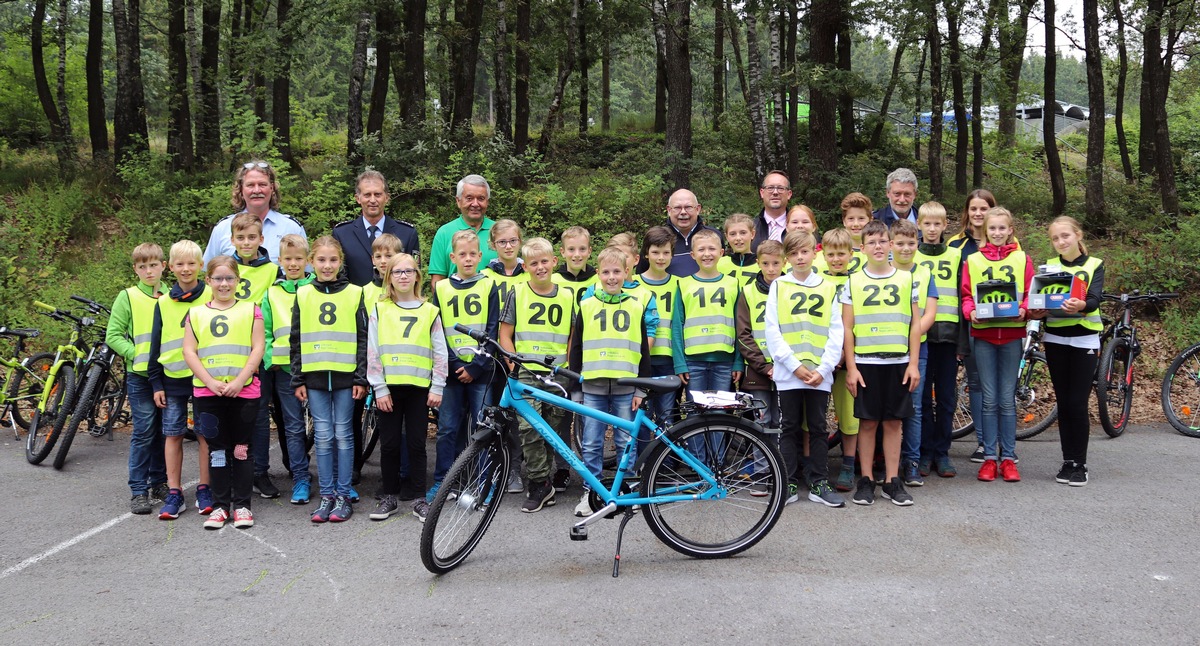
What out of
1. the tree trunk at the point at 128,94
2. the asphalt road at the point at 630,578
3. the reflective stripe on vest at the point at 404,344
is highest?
the tree trunk at the point at 128,94

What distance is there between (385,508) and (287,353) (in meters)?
1.33

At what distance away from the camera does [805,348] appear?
614cm

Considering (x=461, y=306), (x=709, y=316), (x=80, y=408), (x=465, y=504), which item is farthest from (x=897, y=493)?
(x=80, y=408)

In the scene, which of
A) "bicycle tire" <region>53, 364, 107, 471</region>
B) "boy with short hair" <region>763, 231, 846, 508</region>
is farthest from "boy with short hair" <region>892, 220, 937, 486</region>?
"bicycle tire" <region>53, 364, 107, 471</region>

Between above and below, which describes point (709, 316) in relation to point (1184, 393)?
above

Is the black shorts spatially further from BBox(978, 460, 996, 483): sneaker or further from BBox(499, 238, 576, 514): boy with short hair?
BBox(499, 238, 576, 514): boy with short hair

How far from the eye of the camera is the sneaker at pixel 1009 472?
6.76 meters

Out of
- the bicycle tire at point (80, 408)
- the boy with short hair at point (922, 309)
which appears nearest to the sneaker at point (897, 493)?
the boy with short hair at point (922, 309)

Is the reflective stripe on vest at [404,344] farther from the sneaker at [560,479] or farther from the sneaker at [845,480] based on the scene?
the sneaker at [845,480]

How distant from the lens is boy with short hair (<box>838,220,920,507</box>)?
6.21m

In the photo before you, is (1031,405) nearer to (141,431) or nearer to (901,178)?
(901,178)

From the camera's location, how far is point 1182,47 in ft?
61.4

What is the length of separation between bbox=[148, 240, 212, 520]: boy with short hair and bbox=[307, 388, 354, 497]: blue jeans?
79cm

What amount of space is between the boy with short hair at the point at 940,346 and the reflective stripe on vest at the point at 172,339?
554cm
